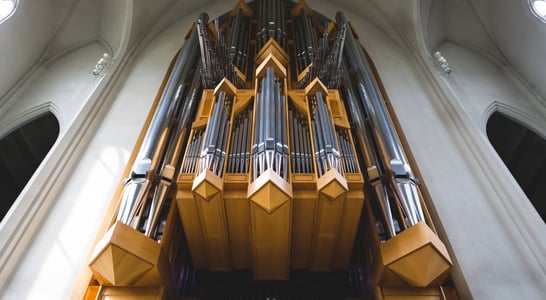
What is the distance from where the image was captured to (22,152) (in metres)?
8.73

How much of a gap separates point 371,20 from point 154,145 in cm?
641

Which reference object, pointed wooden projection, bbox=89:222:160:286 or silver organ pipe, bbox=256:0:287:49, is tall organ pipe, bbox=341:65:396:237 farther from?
pointed wooden projection, bbox=89:222:160:286

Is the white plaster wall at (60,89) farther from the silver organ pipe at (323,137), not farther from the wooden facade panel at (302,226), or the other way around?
the wooden facade panel at (302,226)

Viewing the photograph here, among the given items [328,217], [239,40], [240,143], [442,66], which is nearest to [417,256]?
[328,217]

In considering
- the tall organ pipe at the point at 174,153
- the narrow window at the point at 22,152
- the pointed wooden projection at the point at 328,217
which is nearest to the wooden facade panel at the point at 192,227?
the tall organ pipe at the point at 174,153

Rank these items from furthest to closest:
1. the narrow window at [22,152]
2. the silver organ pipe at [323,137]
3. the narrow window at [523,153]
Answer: the narrow window at [22,152] < the narrow window at [523,153] < the silver organ pipe at [323,137]

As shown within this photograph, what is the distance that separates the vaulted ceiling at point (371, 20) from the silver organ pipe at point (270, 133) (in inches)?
154

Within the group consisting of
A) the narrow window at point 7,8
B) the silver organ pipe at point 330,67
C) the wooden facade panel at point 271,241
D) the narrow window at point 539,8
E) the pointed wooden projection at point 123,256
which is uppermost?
the narrow window at point 539,8

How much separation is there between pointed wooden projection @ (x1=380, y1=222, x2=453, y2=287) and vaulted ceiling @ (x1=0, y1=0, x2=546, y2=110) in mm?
4990

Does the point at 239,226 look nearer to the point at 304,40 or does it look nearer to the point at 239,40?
the point at 239,40

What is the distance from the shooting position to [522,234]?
455cm

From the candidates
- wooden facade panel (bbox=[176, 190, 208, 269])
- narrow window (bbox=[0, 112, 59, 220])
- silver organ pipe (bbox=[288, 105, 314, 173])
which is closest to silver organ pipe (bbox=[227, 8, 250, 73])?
silver organ pipe (bbox=[288, 105, 314, 173])

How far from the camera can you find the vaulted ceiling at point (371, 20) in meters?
7.09

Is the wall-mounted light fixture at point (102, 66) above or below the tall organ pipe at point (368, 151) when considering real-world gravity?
above
